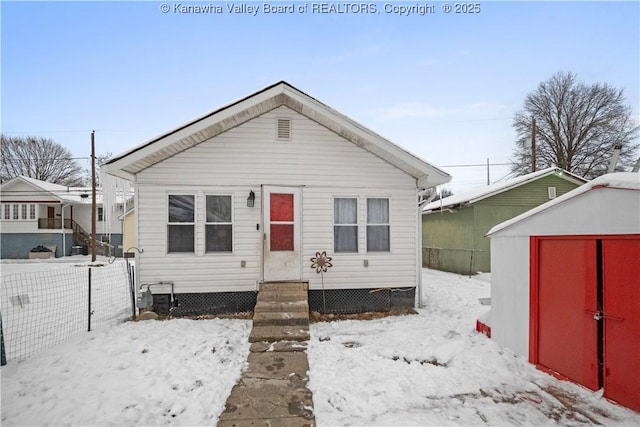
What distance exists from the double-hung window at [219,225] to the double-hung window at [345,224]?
8.08 ft

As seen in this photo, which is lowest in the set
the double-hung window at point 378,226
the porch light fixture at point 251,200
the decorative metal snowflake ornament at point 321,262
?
the decorative metal snowflake ornament at point 321,262

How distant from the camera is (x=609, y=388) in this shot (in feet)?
11.2

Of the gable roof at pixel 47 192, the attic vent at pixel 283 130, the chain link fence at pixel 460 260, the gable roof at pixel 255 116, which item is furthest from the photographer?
the gable roof at pixel 47 192

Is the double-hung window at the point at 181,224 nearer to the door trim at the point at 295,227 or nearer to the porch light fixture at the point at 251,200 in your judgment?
the porch light fixture at the point at 251,200

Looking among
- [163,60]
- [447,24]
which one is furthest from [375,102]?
[163,60]

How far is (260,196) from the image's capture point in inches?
286

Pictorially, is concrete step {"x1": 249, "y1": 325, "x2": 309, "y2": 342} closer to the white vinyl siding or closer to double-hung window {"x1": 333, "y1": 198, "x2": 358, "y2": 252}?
the white vinyl siding

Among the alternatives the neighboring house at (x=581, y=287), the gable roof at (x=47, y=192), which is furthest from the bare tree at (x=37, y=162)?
the neighboring house at (x=581, y=287)

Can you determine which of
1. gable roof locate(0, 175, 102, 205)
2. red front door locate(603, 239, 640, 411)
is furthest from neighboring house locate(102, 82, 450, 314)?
gable roof locate(0, 175, 102, 205)

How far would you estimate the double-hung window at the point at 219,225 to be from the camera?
7203mm

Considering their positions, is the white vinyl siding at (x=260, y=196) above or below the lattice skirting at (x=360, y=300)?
above

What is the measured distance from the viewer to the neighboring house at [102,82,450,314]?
22.8 ft

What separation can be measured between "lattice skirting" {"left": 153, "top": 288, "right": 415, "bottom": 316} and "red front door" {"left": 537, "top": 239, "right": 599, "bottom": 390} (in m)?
3.56

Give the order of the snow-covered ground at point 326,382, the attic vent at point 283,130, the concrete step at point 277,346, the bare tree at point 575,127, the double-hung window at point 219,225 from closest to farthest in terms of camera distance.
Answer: the snow-covered ground at point 326,382 → the concrete step at point 277,346 → the double-hung window at point 219,225 → the attic vent at point 283,130 → the bare tree at point 575,127
